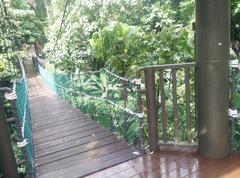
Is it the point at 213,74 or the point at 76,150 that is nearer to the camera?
the point at 213,74

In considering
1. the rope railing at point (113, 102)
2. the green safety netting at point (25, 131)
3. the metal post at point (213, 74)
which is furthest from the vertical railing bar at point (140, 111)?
the green safety netting at point (25, 131)

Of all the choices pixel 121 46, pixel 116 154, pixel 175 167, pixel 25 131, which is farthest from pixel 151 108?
pixel 121 46

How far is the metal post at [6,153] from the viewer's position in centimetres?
183

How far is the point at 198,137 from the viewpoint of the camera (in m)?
2.48

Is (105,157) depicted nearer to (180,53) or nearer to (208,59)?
(208,59)

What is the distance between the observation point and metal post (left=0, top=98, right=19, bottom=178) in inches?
72.0

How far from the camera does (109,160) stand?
2.74 m

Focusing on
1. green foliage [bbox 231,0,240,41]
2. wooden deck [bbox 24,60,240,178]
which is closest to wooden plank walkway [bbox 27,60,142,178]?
wooden deck [bbox 24,60,240,178]

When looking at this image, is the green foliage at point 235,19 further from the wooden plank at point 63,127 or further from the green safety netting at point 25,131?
the green safety netting at point 25,131

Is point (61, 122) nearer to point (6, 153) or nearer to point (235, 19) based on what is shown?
point (6, 153)

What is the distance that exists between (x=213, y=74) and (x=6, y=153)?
1581 millimetres

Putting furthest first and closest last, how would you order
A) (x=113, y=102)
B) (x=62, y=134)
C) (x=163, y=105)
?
(x=62, y=134), (x=113, y=102), (x=163, y=105)

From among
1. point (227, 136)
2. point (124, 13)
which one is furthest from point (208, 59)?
point (124, 13)

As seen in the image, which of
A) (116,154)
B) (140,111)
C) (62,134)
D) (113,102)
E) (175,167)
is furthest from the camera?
(62,134)
